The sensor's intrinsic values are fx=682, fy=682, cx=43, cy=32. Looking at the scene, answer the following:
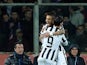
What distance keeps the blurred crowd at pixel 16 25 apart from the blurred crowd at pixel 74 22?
33 centimetres

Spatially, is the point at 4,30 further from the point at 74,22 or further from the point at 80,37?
the point at 80,37

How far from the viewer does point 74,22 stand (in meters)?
14.7

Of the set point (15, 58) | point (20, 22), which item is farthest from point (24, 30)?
point (15, 58)

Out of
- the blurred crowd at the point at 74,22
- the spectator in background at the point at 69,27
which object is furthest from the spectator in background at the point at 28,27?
the spectator in background at the point at 69,27

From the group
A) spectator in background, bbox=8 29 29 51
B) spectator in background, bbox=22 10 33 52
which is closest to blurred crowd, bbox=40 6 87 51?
spectator in background, bbox=22 10 33 52

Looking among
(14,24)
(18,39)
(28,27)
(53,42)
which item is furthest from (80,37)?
(53,42)

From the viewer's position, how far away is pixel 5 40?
14.8 meters

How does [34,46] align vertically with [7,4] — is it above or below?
below

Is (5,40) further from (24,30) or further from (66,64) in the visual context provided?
(66,64)

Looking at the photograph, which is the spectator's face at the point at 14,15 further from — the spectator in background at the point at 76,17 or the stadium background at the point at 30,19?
the spectator in background at the point at 76,17

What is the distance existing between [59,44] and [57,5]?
2325 mm

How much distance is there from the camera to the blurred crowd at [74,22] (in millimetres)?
14691

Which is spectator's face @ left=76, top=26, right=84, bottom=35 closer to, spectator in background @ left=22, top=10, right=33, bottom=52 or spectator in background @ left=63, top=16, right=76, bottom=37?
spectator in background @ left=63, top=16, right=76, bottom=37

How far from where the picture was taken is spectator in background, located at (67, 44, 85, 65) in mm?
13266
